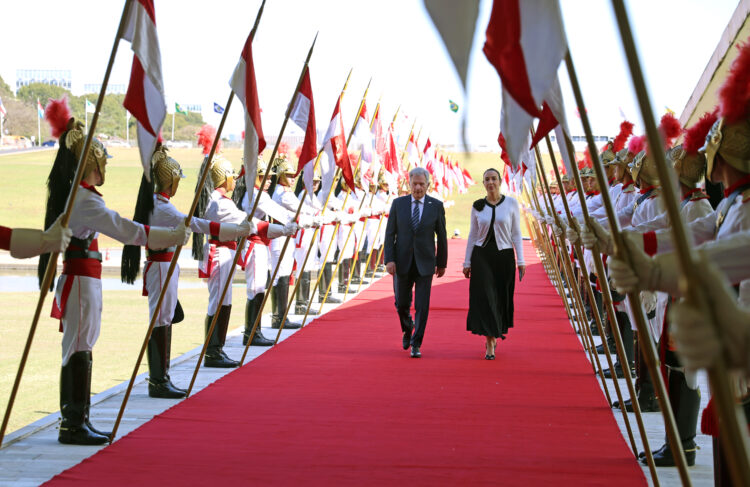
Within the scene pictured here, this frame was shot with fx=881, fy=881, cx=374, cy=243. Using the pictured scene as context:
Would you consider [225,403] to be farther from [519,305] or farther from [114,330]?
[519,305]

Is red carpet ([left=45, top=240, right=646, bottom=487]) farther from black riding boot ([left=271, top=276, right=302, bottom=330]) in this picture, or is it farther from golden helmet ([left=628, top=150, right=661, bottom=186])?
golden helmet ([left=628, top=150, right=661, bottom=186])

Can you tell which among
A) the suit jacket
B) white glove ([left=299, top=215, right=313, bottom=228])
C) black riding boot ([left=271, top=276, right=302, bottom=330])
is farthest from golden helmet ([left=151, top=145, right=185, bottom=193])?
black riding boot ([left=271, top=276, right=302, bottom=330])

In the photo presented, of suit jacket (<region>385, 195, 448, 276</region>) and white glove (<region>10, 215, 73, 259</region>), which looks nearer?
white glove (<region>10, 215, 73, 259</region>)

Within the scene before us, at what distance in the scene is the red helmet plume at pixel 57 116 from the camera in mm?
5035

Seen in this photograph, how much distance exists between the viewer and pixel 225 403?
19.9 feet

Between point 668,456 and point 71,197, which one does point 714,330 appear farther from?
point 71,197

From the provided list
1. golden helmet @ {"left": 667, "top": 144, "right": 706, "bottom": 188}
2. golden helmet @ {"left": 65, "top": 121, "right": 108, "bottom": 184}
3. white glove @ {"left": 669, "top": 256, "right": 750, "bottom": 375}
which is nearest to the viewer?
white glove @ {"left": 669, "top": 256, "right": 750, "bottom": 375}

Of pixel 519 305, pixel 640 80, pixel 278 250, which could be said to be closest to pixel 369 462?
pixel 640 80

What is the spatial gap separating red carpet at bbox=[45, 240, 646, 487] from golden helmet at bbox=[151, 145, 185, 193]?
1.52 metres

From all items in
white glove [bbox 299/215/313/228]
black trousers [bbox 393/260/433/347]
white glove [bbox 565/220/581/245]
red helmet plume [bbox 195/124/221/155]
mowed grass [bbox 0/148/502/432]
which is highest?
red helmet plume [bbox 195/124/221/155]

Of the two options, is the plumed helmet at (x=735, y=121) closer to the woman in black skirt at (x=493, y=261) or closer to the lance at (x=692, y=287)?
the lance at (x=692, y=287)

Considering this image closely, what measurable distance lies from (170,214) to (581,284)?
27.0 ft

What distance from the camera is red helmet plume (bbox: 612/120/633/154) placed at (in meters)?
8.42

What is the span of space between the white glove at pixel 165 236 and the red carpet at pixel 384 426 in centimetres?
110
